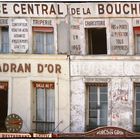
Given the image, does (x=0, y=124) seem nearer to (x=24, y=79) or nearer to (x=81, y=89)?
(x=24, y=79)

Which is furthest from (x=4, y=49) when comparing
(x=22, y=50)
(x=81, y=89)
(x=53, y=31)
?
(x=81, y=89)

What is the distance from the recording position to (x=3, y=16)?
22.2 metres

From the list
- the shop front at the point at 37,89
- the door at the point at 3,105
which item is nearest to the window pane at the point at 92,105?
the shop front at the point at 37,89

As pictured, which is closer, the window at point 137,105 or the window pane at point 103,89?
the window at point 137,105

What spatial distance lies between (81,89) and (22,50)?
309 cm

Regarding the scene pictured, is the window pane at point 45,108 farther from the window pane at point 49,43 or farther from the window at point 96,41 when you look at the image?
the window at point 96,41

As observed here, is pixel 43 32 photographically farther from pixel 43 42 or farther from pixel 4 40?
pixel 4 40

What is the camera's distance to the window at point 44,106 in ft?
71.8

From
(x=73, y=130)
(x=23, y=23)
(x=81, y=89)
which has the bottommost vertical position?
(x=73, y=130)

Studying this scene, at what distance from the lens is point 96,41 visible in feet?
72.5

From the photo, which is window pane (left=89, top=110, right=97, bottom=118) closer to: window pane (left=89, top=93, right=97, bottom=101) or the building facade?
the building facade

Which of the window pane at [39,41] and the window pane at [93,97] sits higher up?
the window pane at [39,41]

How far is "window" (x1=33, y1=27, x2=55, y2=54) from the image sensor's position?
873 inches

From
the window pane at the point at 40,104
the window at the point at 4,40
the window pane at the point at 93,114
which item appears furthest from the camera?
the window at the point at 4,40
